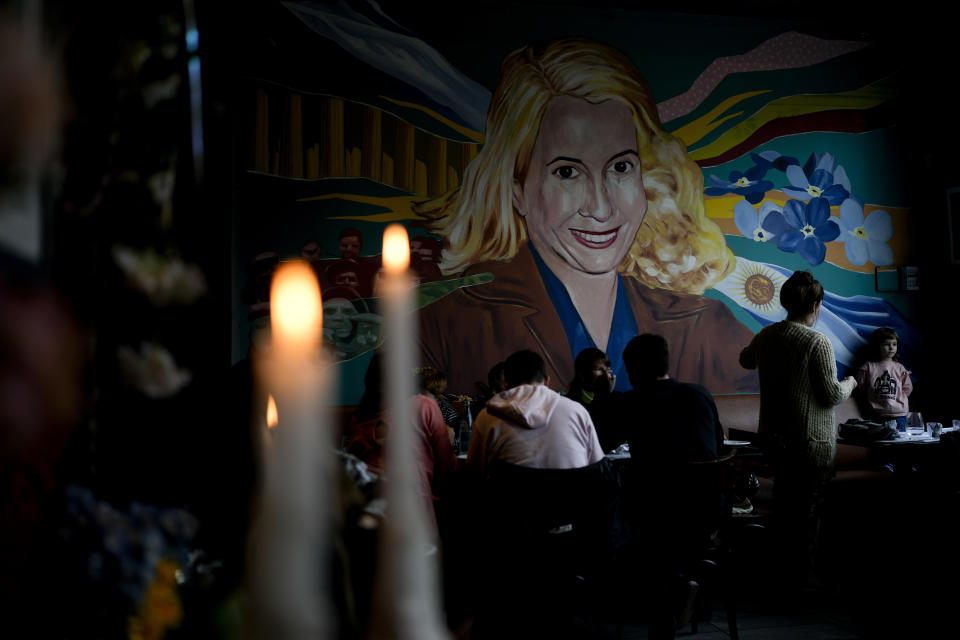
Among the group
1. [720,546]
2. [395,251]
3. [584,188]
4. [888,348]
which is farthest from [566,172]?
[395,251]

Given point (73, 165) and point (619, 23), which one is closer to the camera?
point (73, 165)

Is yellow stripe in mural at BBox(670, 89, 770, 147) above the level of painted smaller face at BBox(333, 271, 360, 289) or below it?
above

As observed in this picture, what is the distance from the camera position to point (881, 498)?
5125 mm

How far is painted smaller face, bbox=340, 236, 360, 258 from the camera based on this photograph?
5762 millimetres

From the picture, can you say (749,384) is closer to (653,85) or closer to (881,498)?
(881,498)

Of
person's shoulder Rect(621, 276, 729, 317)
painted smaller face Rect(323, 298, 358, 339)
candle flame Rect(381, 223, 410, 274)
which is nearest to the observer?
candle flame Rect(381, 223, 410, 274)

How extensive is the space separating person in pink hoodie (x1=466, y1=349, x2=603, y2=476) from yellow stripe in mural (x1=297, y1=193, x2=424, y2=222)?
311cm

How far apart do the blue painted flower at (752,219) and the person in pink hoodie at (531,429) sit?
4.15 m

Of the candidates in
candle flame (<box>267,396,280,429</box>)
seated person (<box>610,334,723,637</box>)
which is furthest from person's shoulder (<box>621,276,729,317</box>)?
candle flame (<box>267,396,280,429</box>)

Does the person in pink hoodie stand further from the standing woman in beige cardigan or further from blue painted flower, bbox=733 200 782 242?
blue painted flower, bbox=733 200 782 242

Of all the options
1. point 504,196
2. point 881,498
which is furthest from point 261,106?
point 881,498

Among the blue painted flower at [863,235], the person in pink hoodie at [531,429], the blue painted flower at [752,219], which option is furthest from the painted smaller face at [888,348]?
Result: the person in pink hoodie at [531,429]

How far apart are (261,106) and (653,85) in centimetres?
336

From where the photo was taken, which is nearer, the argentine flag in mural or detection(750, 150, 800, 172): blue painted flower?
the argentine flag in mural
